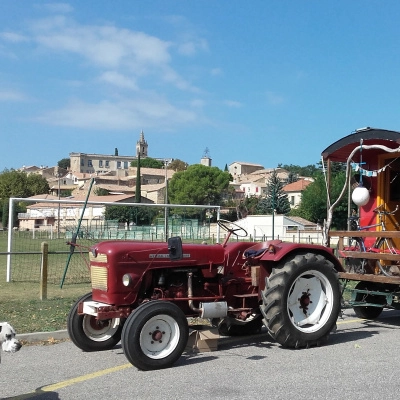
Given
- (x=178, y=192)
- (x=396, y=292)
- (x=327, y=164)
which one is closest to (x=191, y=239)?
(x=327, y=164)

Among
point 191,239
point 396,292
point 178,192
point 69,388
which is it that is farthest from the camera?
point 178,192

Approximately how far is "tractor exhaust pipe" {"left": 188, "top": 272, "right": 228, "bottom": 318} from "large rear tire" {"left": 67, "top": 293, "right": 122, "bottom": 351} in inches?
42.2

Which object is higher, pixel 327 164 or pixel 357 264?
pixel 327 164

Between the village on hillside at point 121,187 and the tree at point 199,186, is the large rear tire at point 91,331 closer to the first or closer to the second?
the village on hillside at point 121,187

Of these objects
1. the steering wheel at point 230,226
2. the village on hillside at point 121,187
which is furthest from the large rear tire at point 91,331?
the village on hillside at point 121,187

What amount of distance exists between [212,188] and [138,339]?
90.2 meters

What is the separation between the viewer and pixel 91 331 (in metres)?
7.30

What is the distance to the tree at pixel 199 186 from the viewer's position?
93312 millimetres

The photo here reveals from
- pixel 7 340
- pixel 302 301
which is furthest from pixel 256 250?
pixel 7 340

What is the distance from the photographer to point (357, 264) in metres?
9.12

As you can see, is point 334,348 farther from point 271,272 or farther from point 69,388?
point 69,388

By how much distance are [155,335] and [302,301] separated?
220 centimetres

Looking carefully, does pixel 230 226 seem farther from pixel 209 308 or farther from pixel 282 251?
pixel 209 308

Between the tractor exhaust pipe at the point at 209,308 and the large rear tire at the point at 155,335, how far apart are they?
1.37 ft
